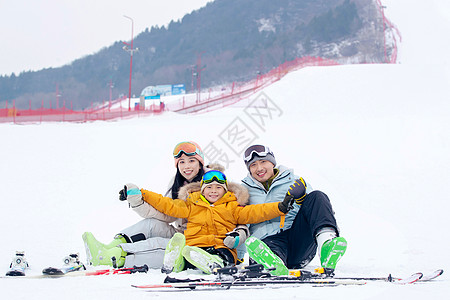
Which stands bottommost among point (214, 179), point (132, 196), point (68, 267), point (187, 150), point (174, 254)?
point (68, 267)

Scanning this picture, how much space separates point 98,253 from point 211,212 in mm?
1012

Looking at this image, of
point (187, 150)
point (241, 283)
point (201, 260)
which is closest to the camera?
point (241, 283)

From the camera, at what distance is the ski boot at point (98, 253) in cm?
371

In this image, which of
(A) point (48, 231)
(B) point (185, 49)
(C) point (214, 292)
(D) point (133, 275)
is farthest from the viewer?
(B) point (185, 49)

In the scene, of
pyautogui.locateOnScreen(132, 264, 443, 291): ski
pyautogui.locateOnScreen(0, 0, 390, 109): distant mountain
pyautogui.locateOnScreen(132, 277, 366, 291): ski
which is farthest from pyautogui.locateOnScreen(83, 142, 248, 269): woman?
pyautogui.locateOnScreen(0, 0, 390, 109): distant mountain

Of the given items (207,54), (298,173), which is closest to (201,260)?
(298,173)

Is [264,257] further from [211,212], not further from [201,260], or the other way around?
[211,212]

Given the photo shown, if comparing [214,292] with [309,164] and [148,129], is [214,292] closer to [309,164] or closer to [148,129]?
[309,164]

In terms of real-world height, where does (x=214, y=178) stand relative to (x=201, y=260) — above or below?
above

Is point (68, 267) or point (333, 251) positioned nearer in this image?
point (333, 251)

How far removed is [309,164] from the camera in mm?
9523

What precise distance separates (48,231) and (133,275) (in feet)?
10.8

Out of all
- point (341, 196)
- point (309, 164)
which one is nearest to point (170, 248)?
point (341, 196)

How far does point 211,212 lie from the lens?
400 cm
